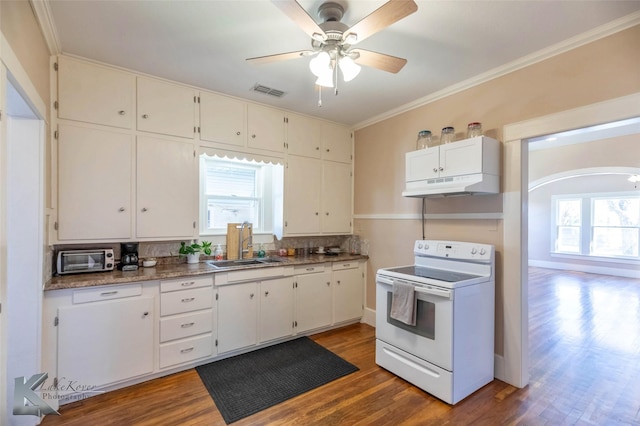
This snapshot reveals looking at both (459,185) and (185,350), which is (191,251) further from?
(459,185)

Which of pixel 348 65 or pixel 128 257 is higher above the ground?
pixel 348 65

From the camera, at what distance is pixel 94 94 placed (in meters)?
2.50

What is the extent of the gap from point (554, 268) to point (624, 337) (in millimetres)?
5831

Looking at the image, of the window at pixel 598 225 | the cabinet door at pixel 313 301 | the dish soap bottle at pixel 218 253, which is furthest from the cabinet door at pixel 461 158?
the window at pixel 598 225

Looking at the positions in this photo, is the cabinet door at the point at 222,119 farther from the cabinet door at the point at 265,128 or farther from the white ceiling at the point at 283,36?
the white ceiling at the point at 283,36

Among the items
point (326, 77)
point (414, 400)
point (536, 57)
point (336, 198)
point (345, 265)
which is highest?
point (536, 57)

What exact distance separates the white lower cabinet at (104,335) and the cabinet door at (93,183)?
553mm

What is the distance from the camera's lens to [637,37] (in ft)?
6.31

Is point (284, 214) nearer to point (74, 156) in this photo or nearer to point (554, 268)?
point (74, 156)

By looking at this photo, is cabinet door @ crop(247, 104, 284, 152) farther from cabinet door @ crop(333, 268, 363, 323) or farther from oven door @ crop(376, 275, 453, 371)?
oven door @ crop(376, 275, 453, 371)

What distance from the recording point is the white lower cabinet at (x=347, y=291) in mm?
3693

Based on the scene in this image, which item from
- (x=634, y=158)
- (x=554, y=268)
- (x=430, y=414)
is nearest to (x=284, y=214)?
(x=430, y=414)

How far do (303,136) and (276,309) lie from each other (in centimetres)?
214

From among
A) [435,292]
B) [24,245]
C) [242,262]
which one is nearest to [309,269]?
[242,262]
